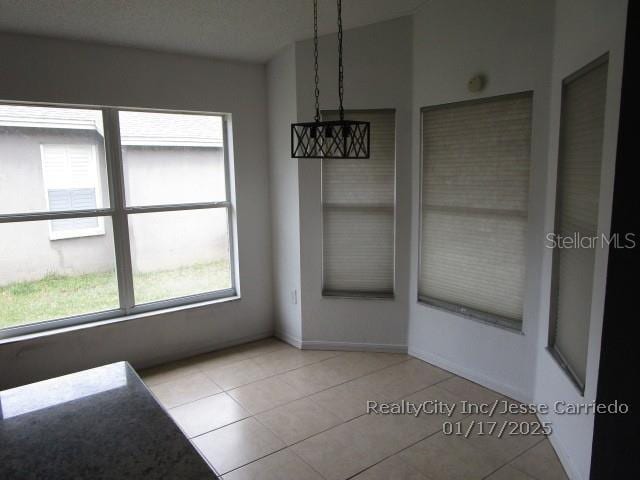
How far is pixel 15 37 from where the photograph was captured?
296 centimetres

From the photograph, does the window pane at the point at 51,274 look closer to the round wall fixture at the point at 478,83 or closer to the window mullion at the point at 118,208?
the window mullion at the point at 118,208

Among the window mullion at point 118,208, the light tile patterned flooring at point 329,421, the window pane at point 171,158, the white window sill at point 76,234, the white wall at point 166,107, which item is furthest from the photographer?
the window pane at point 171,158

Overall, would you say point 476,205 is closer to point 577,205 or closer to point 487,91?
point 487,91

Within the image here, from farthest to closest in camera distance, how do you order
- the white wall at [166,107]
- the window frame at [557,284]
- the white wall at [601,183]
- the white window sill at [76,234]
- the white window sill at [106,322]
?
the white window sill at [76,234]
the white window sill at [106,322]
the white wall at [166,107]
the window frame at [557,284]
the white wall at [601,183]

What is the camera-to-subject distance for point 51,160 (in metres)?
3.25

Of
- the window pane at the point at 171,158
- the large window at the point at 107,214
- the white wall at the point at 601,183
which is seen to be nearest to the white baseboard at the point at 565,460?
the white wall at the point at 601,183

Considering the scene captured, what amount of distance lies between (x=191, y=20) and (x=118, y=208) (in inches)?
59.5

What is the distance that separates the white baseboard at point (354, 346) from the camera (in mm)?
3814

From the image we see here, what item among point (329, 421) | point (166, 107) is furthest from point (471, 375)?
point (166, 107)

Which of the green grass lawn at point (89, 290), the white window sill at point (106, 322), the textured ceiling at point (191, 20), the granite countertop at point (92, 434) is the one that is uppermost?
the textured ceiling at point (191, 20)

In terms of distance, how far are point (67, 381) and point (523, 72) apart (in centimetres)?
283

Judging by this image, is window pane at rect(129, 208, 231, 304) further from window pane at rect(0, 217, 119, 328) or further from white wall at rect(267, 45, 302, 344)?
white wall at rect(267, 45, 302, 344)

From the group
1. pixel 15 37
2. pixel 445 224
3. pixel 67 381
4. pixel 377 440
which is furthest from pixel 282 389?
pixel 15 37

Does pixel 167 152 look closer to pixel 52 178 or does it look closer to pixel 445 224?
pixel 52 178
